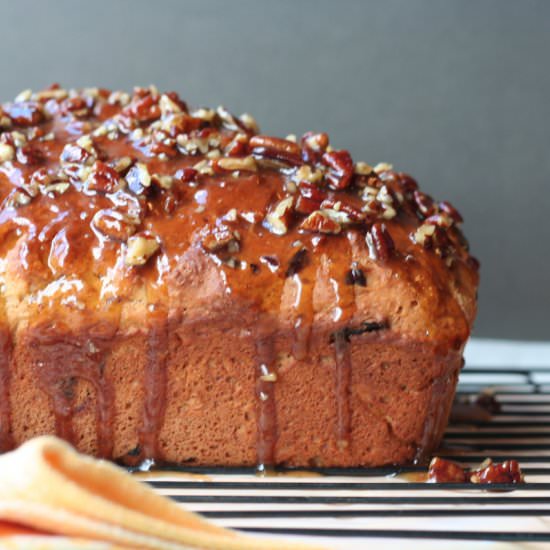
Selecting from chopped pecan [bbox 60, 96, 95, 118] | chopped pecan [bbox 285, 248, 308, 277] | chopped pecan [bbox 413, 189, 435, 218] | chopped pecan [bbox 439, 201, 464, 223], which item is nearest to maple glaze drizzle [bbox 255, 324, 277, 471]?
chopped pecan [bbox 285, 248, 308, 277]

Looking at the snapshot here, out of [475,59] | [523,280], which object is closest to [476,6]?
[475,59]

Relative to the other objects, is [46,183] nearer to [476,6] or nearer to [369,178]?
[369,178]

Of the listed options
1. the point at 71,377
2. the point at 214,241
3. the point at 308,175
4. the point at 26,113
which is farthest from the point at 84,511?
the point at 26,113

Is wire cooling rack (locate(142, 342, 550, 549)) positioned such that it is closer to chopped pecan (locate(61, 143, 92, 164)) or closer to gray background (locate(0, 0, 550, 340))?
chopped pecan (locate(61, 143, 92, 164))

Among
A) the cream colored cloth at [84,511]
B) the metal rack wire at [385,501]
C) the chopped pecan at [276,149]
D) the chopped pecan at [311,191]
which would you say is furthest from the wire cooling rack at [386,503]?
the chopped pecan at [276,149]

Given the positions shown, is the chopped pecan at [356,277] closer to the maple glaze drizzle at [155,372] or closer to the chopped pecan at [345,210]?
the chopped pecan at [345,210]

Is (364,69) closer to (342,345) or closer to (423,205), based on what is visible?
(423,205)
